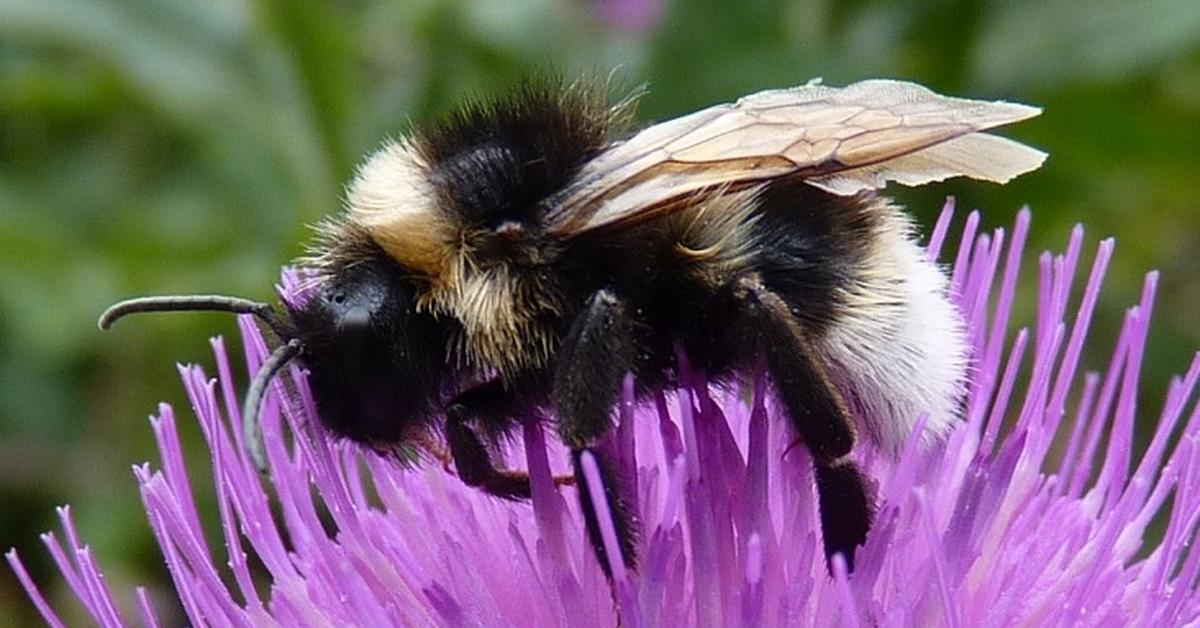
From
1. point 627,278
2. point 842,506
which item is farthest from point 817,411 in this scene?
point 627,278

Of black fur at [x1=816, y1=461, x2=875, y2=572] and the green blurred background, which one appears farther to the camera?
the green blurred background

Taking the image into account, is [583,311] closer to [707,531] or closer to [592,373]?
[592,373]

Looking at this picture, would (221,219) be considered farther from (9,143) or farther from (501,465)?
(501,465)

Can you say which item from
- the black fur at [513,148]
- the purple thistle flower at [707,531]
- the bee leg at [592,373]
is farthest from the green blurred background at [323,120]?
the bee leg at [592,373]

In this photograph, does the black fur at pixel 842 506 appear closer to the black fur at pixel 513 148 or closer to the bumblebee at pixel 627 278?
the bumblebee at pixel 627 278

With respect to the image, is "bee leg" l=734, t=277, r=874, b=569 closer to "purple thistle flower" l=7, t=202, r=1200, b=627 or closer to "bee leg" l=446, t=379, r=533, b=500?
"purple thistle flower" l=7, t=202, r=1200, b=627

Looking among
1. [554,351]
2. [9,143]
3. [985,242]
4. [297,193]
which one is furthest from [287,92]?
[554,351]

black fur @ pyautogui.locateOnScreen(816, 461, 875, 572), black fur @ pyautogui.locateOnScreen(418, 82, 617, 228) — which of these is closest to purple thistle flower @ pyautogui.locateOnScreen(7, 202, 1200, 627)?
black fur @ pyautogui.locateOnScreen(816, 461, 875, 572)
